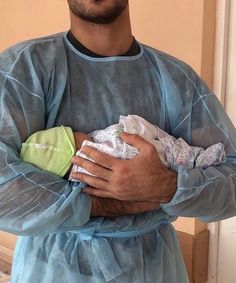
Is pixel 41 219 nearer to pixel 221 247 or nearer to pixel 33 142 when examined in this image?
pixel 33 142

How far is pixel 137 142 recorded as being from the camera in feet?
2.83

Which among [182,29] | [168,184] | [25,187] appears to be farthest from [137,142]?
[182,29]

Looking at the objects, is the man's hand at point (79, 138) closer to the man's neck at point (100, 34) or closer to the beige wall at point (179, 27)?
the man's neck at point (100, 34)

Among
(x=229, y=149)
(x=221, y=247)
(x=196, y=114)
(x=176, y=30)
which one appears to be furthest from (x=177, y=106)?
(x=221, y=247)

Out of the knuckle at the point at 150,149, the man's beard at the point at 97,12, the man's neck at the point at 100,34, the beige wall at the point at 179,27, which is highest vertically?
the man's beard at the point at 97,12

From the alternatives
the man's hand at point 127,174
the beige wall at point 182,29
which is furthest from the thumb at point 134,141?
the beige wall at point 182,29

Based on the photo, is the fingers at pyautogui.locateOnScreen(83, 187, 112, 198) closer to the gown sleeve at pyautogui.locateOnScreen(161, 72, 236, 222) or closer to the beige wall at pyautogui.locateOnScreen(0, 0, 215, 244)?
the gown sleeve at pyautogui.locateOnScreen(161, 72, 236, 222)

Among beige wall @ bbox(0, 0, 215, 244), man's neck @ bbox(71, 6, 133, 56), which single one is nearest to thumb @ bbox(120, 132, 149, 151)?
man's neck @ bbox(71, 6, 133, 56)

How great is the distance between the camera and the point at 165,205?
2.93ft

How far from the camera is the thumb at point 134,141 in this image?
0.86m

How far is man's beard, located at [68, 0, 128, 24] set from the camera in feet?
3.24

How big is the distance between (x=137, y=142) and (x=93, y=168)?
0.35 ft

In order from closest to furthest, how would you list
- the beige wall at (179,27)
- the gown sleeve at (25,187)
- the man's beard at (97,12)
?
1. the gown sleeve at (25,187)
2. the man's beard at (97,12)
3. the beige wall at (179,27)

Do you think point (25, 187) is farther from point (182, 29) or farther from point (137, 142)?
point (182, 29)
